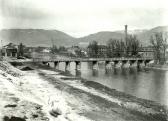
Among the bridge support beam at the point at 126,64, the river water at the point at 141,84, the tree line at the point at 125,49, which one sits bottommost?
the river water at the point at 141,84

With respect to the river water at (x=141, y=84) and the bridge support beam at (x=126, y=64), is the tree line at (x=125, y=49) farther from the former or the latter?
the river water at (x=141, y=84)

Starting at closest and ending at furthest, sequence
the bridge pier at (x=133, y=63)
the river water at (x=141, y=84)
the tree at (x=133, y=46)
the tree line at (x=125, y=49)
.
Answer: the river water at (x=141, y=84)
the bridge pier at (x=133, y=63)
the tree at (x=133, y=46)
the tree line at (x=125, y=49)

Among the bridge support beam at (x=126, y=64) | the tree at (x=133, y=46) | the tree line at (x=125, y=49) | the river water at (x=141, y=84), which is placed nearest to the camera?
the river water at (x=141, y=84)

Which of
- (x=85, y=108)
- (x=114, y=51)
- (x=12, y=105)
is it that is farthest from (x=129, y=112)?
(x=114, y=51)

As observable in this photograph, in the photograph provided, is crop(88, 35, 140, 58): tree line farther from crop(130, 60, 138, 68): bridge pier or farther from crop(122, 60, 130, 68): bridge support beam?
crop(122, 60, 130, 68): bridge support beam

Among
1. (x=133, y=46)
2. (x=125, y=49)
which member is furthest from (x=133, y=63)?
(x=125, y=49)

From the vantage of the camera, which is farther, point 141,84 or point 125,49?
point 125,49

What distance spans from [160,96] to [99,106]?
14.4 meters

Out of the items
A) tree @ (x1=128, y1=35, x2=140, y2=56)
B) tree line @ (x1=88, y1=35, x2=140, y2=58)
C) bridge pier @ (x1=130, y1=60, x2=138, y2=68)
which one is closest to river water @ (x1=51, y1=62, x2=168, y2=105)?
bridge pier @ (x1=130, y1=60, x2=138, y2=68)

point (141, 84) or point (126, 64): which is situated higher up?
point (126, 64)

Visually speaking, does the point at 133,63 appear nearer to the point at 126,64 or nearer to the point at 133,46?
the point at 126,64

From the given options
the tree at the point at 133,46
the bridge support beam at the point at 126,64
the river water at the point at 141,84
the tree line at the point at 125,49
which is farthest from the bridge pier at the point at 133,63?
the river water at the point at 141,84

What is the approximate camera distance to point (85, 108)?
22.2 m

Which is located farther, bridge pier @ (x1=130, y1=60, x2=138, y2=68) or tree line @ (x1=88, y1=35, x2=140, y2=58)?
tree line @ (x1=88, y1=35, x2=140, y2=58)
